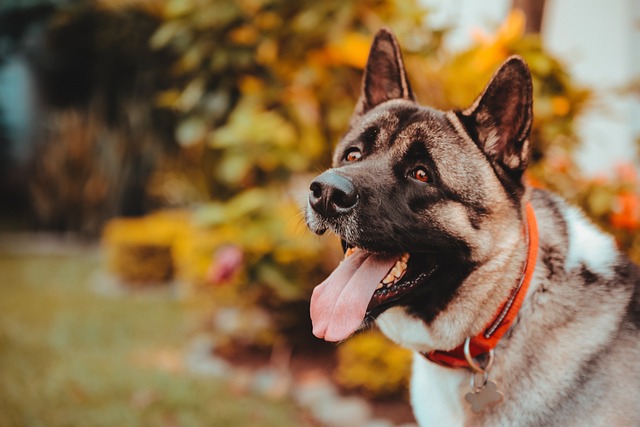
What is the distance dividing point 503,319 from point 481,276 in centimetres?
16

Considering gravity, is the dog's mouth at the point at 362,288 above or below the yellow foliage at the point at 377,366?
above

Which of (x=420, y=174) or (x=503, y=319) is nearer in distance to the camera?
(x=503, y=319)

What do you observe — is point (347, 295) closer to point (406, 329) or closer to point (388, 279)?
point (388, 279)

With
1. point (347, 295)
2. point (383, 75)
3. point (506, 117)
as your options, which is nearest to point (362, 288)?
point (347, 295)

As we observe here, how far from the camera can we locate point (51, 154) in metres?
10.0

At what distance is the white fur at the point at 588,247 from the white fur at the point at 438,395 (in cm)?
55

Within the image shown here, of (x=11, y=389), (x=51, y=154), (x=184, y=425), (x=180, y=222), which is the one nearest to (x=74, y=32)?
(x=51, y=154)

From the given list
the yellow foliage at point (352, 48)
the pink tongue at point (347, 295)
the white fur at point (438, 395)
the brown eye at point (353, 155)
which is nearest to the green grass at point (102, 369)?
the white fur at point (438, 395)

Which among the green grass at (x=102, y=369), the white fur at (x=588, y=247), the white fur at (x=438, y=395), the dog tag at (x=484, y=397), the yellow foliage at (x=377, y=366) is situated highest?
the white fur at (x=588, y=247)

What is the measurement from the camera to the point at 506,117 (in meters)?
1.97

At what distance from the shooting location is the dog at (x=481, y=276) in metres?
1.87

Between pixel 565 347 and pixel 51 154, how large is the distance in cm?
984

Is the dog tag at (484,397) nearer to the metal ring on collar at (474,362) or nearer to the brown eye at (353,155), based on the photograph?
the metal ring on collar at (474,362)

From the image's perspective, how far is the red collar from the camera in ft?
6.28
